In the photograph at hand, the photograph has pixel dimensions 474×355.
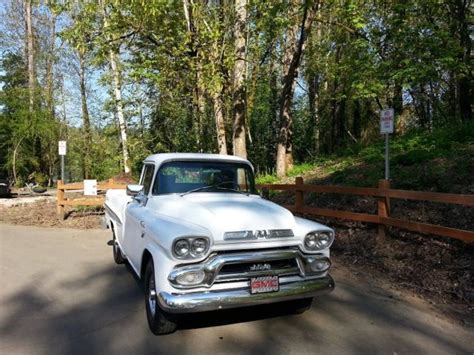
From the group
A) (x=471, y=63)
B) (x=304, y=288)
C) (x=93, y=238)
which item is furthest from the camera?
(x=471, y=63)

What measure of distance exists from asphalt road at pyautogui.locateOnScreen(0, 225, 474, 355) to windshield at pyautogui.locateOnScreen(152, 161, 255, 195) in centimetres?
151

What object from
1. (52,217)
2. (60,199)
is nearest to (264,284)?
(60,199)

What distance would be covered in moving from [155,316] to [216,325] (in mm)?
667

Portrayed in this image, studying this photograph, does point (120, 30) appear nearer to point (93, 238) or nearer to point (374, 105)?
point (93, 238)

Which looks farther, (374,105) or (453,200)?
(374,105)

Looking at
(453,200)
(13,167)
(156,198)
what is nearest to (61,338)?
(156,198)

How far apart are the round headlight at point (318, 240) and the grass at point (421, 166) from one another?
4.60 m

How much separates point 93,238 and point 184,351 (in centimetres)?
648

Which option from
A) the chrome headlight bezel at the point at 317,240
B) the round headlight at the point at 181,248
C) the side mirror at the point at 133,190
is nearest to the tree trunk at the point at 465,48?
the chrome headlight bezel at the point at 317,240

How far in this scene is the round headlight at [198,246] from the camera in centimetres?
390

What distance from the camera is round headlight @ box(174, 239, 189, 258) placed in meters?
3.87

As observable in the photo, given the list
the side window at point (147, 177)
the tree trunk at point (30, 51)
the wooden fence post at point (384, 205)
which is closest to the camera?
the side window at point (147, 177)

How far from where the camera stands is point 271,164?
2233 centimetres

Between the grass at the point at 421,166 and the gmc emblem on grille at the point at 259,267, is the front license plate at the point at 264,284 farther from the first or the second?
the grass at the point at 421,166
